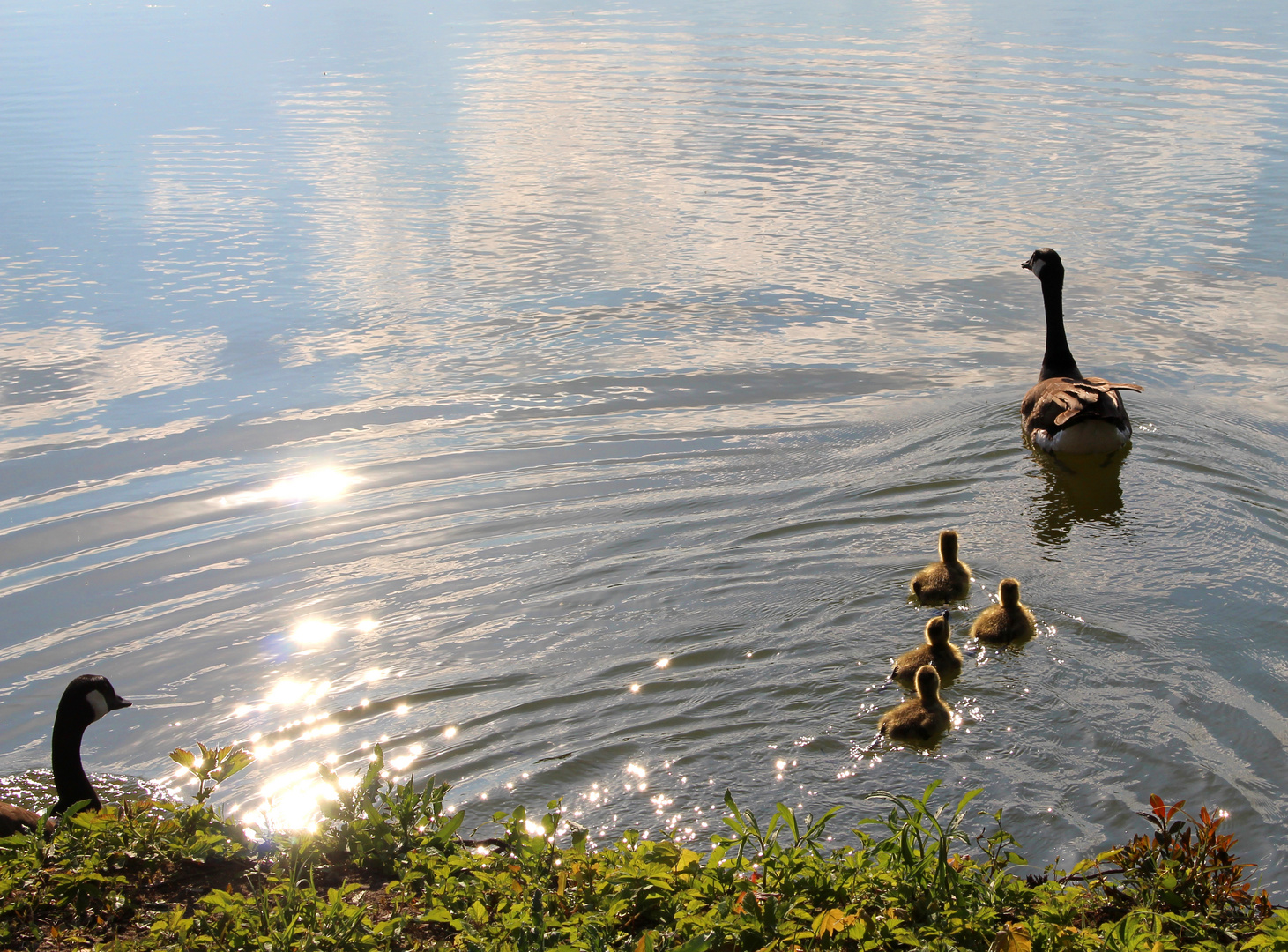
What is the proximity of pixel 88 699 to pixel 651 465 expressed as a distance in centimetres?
524

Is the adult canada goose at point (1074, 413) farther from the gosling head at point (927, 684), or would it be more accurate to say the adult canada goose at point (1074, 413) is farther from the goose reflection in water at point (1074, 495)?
the gosling head at point (927, 684)

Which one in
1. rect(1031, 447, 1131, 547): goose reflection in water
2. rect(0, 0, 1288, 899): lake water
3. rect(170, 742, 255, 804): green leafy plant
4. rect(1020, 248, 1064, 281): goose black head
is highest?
rect(1020, 248, 1064, 281): goose black head

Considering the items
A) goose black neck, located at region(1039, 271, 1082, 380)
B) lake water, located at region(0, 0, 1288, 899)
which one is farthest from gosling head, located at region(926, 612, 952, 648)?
goose black neck, located at region(1039, 271, 1082, 380)

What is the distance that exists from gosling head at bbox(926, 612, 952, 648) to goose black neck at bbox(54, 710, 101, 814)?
470 cm

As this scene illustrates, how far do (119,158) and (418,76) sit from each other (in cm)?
1459

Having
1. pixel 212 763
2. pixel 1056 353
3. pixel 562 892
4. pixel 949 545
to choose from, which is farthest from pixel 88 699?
pixel 1056 353

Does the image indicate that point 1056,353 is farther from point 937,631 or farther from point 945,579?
point 937,631

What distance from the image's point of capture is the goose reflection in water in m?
8.84

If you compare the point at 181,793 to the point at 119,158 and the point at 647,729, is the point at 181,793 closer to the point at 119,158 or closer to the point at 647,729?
the point at 647,729

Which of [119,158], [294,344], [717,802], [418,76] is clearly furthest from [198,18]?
[717,802]

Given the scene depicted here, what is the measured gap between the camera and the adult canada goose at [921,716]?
5969 mm

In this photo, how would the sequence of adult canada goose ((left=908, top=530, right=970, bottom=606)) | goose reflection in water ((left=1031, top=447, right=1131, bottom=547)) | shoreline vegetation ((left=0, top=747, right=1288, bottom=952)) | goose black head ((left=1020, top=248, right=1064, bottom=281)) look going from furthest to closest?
goose black head ((left=1020, top=248, right=1064, bottom=281)), goose reflection in water ((left=1031, top=447, right=1131, bottom=547)), adult canada goose ((left=908, top=530, right=970, bottom=606)), shoreline vegetation ((left=0, top=747, right=1288, bottom=952))

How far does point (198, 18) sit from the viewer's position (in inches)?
2517

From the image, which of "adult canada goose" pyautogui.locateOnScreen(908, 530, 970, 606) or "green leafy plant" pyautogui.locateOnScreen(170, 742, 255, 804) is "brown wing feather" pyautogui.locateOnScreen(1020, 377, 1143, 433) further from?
"green leafy plant" pyautogui.locateOnScreen(170, 742, 255, 804)
